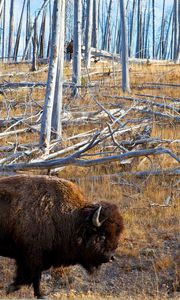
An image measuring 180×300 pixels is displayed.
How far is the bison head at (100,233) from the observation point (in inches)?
A: 232

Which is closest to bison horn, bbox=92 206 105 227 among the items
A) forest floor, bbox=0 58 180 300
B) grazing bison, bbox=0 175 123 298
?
grazing bison, bbox=0 175 123 298

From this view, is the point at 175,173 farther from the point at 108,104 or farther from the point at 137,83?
the point at 137,83

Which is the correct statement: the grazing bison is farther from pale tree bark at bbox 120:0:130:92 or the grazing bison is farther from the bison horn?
pale tree bark at bbox 120:0:130:92

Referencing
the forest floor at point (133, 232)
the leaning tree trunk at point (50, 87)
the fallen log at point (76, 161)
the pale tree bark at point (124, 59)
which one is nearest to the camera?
the forest floor at point (133, 232)

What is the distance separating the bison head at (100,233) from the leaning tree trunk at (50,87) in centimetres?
361

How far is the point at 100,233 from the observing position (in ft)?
19.5

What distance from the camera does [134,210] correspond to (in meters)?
8.74

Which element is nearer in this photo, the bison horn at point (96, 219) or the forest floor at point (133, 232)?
the bison horn at point (96, 219)

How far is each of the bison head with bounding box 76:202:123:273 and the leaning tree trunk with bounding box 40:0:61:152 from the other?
3.61 meters

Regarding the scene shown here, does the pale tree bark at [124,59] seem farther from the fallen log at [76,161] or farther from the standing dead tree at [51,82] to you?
the fallen log at [76,161]

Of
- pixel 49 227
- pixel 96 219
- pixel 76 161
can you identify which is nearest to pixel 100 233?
pixel 96 219

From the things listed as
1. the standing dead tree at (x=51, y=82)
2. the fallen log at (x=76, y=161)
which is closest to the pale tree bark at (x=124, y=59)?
the standing dead tree at (x=51, y=82)

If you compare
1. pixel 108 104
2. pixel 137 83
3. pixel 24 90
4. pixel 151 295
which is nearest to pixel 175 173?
pixel 151 295

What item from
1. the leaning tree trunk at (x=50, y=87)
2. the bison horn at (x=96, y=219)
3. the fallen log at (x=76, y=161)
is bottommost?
the bison horn at (x=96, y=219)
